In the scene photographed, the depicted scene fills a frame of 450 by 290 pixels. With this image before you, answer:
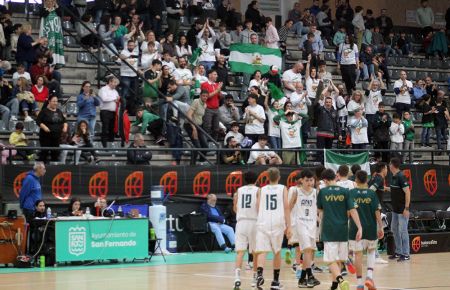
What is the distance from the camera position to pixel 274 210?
17.5 m

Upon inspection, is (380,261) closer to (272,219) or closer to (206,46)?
(272,219)

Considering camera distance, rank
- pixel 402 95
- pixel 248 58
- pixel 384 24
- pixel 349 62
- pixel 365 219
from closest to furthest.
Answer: pixel 365 219 → pixel 248 58 → pixel 349 62 → pixel 402 95 → pixel 384 24

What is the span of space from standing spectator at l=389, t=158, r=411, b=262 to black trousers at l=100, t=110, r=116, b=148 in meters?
7.71

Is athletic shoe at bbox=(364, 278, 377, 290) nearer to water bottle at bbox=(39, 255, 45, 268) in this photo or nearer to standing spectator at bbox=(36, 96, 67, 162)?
water bottle at bbox=(39, 255, 45, 268)

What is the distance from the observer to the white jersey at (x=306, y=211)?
18.5 metres

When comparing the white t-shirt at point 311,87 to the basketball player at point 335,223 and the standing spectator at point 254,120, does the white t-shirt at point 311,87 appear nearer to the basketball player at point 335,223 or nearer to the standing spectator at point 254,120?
the standing spectator at point 254,120

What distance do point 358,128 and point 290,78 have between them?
2.56m

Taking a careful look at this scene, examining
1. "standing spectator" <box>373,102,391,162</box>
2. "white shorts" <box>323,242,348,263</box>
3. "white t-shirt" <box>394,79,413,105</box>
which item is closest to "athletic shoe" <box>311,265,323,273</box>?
"white shorts" <box>323,242,348,263</box>

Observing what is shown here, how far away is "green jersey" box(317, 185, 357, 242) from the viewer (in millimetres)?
16656

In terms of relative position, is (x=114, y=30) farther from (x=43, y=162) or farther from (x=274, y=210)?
(x=274, y=210)

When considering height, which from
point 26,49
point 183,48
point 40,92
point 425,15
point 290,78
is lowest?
point 40,92

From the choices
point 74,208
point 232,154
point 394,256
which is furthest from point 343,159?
point 74,208

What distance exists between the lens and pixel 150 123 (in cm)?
2797

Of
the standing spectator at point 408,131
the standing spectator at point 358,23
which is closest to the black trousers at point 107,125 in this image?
the standing spectator at point 408,131
